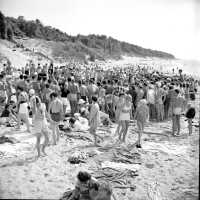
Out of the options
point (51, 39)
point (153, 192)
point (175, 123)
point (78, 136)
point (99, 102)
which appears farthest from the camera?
point (51, 39)

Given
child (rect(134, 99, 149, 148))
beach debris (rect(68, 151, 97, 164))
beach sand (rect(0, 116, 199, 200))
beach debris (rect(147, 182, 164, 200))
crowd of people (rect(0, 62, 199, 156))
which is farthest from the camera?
crowd of people (rect(0, 62, 199, 156))

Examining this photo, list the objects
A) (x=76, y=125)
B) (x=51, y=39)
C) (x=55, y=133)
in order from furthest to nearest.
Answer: (x=51, y=39) → (x=76, y=125) → (x=55, y=133)

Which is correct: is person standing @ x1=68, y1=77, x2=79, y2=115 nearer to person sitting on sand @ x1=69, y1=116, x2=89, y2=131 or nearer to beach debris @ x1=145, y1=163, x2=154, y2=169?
person sitting on sand @ x1=69, y1=116, x2=89, y2=131

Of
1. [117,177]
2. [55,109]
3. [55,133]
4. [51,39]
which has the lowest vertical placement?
[117,177]

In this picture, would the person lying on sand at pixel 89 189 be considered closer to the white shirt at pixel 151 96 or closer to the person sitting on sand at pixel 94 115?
the person sitting on sand at pixel 94 115

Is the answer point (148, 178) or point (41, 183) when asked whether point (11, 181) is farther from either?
point (148, 178)

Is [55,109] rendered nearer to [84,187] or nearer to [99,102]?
[84,187]

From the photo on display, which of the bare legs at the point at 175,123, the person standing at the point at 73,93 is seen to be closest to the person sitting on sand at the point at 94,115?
the person standing at the point at 73,93

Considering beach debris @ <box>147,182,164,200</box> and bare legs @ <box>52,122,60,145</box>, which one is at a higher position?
bare legs @ <box>52,122,60,145</box>

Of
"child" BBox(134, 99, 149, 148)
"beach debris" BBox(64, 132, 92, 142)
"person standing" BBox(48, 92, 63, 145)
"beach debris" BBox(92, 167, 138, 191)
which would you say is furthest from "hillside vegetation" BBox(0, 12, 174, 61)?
"beach debris" BBox(92, 167, 138, 191)

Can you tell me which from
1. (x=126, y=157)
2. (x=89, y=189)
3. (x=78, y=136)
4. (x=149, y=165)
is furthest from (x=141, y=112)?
(x=89, y=189)

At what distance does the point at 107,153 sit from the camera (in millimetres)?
7938

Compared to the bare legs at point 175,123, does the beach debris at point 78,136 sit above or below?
below

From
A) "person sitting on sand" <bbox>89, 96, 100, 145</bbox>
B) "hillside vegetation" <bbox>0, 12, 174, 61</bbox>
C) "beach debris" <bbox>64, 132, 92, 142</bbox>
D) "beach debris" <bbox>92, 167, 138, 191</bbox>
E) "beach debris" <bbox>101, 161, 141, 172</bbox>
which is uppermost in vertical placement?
"hillside vegetation" <bbox>0, 12, 174, 61</bbox>
